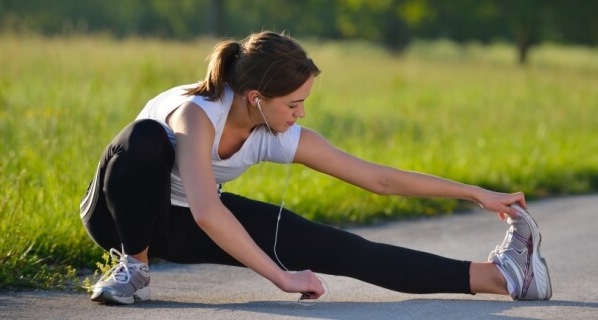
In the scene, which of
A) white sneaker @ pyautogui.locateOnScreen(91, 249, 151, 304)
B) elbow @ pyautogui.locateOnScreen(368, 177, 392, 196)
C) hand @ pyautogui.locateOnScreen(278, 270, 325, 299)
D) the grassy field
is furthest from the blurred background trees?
hand @ pyautogui.locateOnScreen(278, 270, 325, 299)

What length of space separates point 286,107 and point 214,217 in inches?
20.9

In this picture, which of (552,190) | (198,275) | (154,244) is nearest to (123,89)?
(552,190)

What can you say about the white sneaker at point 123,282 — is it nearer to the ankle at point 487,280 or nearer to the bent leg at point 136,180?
the bent leg at point 136,180

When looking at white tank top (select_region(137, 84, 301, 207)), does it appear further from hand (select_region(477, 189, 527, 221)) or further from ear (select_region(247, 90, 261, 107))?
hand (select_region(477, 189, 527, 221))

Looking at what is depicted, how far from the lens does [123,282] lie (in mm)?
4566

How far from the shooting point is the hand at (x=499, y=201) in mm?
4773

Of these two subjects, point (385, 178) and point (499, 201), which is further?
point (385, 178)

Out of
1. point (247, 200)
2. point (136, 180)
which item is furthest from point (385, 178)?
point (136, 180)

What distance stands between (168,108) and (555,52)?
171 ft

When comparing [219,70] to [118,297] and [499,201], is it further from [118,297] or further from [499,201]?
[499,201]

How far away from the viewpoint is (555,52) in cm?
5488

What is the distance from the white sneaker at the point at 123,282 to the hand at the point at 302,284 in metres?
0.60

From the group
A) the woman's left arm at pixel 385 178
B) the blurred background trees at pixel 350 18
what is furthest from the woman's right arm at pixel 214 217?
the blurred background trees at pixel 350 18

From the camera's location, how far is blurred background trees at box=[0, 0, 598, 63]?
3922 cm
